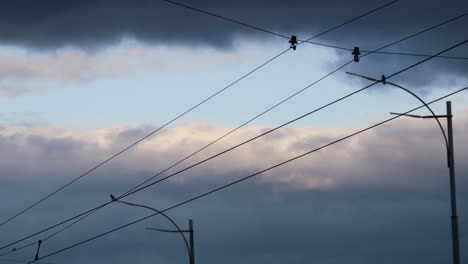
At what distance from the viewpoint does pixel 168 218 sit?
47.4m

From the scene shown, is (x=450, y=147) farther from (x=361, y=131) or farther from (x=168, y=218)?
(x=168, y=218)

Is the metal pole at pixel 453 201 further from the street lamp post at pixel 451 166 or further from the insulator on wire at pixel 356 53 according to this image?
the insulator on wire at pixel 356 53

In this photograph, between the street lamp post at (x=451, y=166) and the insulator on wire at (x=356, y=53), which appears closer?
the street lamp post at (x=451, y=166)

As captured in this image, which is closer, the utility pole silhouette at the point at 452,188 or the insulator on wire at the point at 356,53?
the utility pole silhouette at the point at 452,188

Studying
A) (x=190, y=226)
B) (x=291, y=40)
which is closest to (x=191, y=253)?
(x=190, y=226)

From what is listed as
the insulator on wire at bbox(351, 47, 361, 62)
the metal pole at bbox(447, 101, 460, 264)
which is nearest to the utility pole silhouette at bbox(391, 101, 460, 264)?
the metal pole at bbox(447, 101, 460, 264)

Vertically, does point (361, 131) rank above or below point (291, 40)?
below

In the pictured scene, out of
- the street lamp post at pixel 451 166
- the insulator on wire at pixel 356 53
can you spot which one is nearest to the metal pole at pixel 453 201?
the street lamp post at pixel 451 166

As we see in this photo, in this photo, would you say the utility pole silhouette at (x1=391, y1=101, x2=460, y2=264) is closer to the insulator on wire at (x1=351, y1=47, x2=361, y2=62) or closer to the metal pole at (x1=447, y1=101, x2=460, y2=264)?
the metal pole at (x1=447, y1=101, x2=460, y2=264)

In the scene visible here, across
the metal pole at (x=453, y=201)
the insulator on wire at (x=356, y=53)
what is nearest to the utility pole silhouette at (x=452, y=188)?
the metal pole at (x=453, y=201)

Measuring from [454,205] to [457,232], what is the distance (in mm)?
918

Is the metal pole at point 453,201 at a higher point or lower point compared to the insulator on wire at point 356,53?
lower

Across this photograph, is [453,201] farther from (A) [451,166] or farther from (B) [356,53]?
(B) [356,53]

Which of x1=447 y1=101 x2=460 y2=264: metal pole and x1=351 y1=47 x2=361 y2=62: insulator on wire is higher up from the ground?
x1=351 y1=47 x2=361 y2=62: insulator on wire
